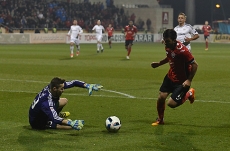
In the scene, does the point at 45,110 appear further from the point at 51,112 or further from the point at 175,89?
the point at 175,89

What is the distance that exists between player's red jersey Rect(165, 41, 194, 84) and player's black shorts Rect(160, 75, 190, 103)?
84mm

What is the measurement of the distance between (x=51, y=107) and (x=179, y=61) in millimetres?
2465

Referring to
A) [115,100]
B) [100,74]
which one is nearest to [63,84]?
[115,100]

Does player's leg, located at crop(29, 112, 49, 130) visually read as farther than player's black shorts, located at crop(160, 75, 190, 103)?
No

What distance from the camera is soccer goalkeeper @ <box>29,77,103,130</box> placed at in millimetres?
8469

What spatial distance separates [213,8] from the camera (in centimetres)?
6931

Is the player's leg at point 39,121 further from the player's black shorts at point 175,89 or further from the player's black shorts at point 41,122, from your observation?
the player's black shorts at point 175,89

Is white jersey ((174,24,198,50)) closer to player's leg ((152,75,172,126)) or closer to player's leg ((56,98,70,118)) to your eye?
player's leg ((152,75,172,126))

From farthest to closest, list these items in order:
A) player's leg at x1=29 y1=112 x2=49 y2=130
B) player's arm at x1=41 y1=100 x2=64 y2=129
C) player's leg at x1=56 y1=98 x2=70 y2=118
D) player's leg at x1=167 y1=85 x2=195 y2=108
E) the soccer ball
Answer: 1. player's leg at x1=56 y1=98 x2=70 y2=118
2. player's leg at x1=167 y1=85 x2=195 y2=108
3. player's leg at x1=29 y1=112 x2=49 y2=130
4. the soccer ball
5. player's arm at x1=41 y1=100 x2=64 y2=129

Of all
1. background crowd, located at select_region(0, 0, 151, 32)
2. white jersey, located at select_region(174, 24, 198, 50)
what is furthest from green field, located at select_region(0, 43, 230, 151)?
background crowd, located at select_region(0, 0, 151, 32)

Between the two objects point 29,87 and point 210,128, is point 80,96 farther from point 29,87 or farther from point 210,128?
point 210,128

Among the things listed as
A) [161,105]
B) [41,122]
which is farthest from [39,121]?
[161,105]

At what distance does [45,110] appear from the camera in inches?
339

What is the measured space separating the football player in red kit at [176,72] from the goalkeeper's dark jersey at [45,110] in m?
1.66
